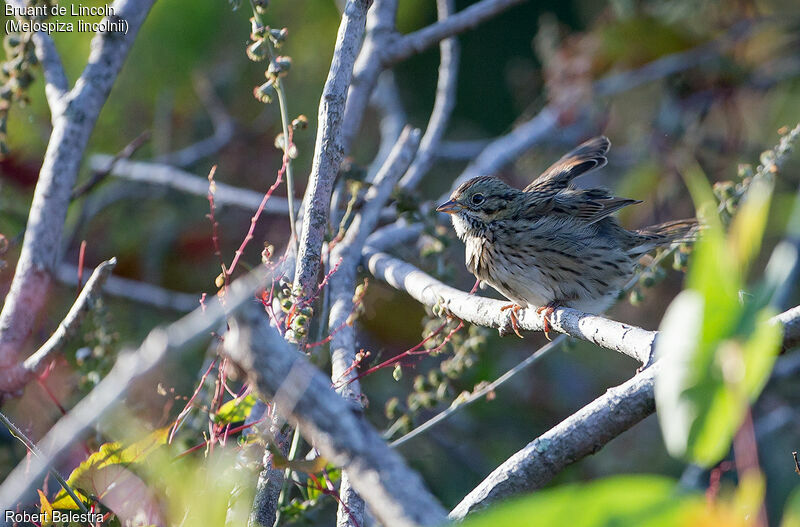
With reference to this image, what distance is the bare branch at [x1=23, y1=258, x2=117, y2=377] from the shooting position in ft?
8.14

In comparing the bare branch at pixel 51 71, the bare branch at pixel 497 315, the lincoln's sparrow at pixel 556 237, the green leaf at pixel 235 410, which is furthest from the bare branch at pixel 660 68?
the green leaf at pixel 235 410

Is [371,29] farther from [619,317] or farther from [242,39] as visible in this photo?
[619,317]

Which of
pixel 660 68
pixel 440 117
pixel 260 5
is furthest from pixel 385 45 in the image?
pixel 660 68

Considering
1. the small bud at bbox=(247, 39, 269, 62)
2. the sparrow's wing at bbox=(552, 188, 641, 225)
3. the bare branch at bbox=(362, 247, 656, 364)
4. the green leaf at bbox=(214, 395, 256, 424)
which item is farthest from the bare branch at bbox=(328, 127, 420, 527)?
the sparrow's wing at bbox=(552, 188, 641, 225)

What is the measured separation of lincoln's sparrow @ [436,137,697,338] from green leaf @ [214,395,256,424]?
6.01 feet

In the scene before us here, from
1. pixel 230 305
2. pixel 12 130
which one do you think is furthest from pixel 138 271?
pixel 230 305

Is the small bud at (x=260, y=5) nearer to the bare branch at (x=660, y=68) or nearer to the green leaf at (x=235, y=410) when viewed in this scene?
the green leaf at (x=235, y=410)

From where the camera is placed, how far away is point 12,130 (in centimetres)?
469

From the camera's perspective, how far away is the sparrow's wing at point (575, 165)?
4.23 meters

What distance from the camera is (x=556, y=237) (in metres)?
4.09

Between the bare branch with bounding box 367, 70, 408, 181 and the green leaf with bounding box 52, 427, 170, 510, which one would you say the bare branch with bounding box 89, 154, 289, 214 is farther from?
the green leaf with bounding box 52, 427, 170, 510

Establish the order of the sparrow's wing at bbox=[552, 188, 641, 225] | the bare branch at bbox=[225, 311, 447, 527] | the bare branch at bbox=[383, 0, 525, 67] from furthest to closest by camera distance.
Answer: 1. the sparrow's wing at bbox=[552, 188, 641, 225]
2. the bare branch at bbox=[383, 0, 525, 67]
3. the bare branch at bbox=[225, 311, 447, 527]

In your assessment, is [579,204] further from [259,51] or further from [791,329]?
[791,329]

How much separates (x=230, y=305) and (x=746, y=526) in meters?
0.75
